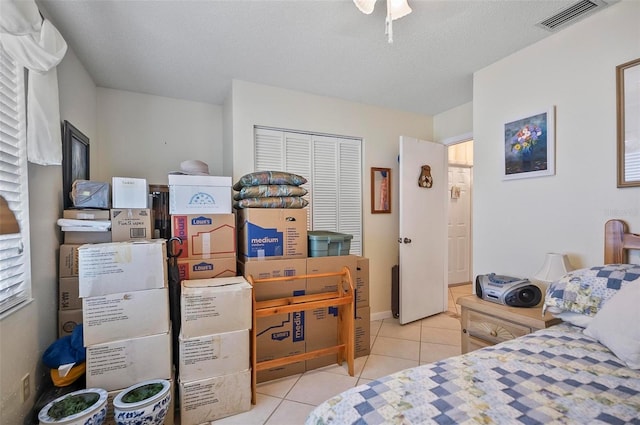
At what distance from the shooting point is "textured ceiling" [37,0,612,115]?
174cm

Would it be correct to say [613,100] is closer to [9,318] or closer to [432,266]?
[432,266]

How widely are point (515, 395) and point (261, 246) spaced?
68.5 inches

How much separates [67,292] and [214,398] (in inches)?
47.0

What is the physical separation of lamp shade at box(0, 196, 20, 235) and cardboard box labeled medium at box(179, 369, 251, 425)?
117cm

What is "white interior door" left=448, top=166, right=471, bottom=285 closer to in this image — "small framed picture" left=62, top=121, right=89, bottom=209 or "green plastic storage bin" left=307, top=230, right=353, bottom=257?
"green plastic storage bin" left=307, top=230, right=353, bottom=257

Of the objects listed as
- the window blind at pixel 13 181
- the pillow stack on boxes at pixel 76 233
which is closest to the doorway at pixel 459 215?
the pillow stack on boxes at pixel 76 233

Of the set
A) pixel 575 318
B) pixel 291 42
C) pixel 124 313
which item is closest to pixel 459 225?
pixel 575 318

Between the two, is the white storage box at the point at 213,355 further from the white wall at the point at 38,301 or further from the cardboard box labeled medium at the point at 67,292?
the cardboard box labeled medium at the point at 67,292

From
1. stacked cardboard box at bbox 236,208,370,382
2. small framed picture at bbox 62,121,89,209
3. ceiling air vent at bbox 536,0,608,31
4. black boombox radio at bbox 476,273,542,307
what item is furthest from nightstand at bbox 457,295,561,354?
small framed picture at bbox 62,121,89,209

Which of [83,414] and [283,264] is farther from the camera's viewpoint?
[283,264]

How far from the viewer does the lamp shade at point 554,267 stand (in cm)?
182

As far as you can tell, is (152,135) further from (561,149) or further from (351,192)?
(561,149)

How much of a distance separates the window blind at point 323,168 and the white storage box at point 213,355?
61.6 inches

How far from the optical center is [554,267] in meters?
1.84
